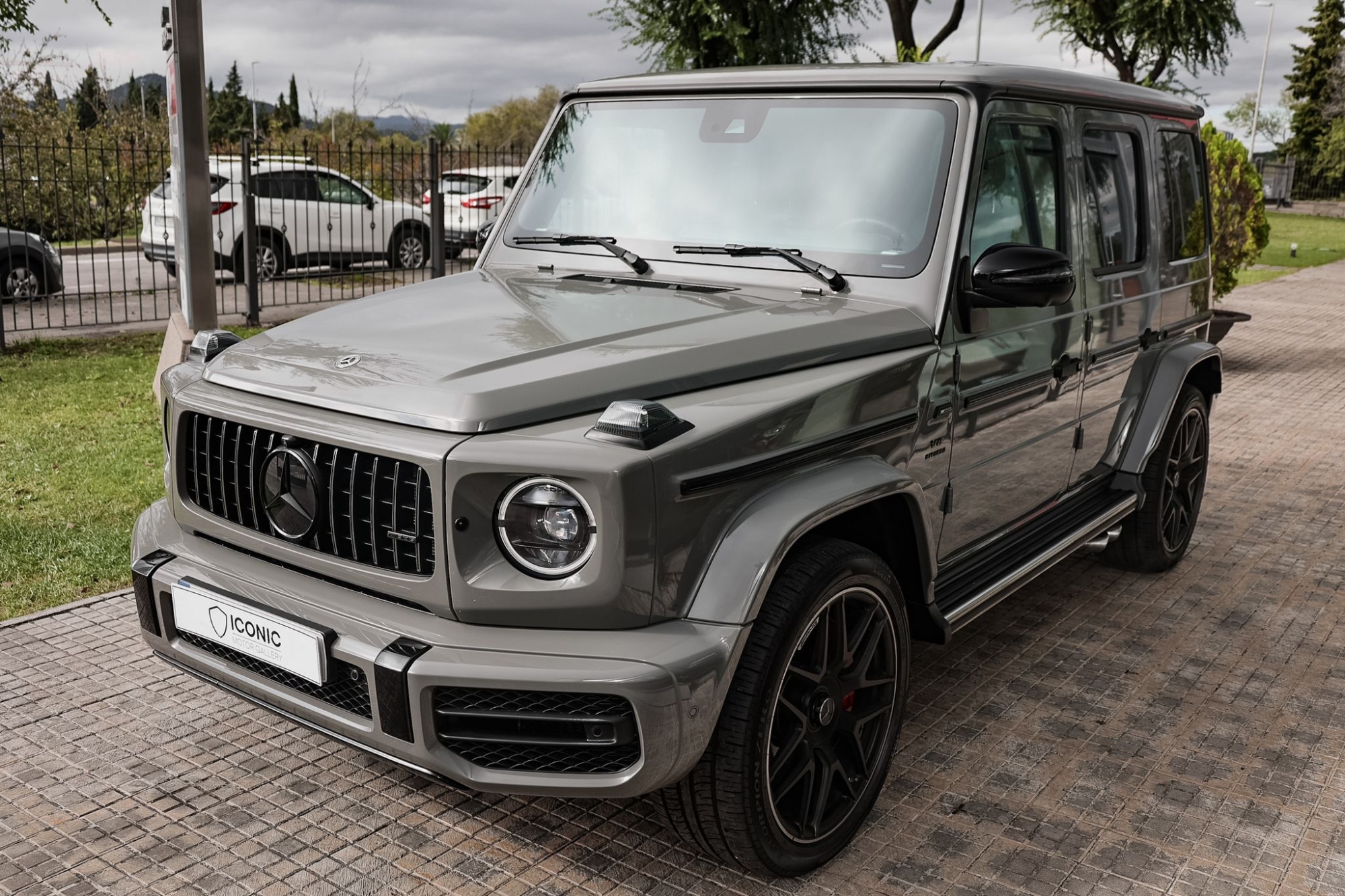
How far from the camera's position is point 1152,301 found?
5.06 meters

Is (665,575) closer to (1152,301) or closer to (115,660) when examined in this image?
(115,660)

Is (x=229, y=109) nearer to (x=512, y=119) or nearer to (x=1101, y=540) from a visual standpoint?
(x=512, y=119)

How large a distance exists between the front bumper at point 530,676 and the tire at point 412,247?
50.1 ft

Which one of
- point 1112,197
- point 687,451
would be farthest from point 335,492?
point 1112,197

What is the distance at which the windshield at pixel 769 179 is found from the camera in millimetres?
3676

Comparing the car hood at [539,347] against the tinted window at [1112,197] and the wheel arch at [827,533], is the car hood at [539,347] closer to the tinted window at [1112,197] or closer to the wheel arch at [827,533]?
the wheel arch at [827,533]

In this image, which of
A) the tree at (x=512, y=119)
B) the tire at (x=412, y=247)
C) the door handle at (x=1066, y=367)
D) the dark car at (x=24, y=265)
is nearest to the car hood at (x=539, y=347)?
the door handle at (x=1066, y=367)

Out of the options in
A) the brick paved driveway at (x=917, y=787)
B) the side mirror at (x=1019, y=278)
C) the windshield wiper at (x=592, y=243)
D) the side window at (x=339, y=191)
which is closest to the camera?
the brick paved driveway at (x=917, y=787)

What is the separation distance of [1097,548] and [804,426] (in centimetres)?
235

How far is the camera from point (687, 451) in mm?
2652

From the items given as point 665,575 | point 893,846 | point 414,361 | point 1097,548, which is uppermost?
point 414,361

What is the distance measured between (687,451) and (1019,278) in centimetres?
136

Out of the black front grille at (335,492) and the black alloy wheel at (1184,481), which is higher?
the black front grille at (335,492)

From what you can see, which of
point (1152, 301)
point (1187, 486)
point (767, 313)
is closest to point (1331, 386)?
point (1187, 486)
